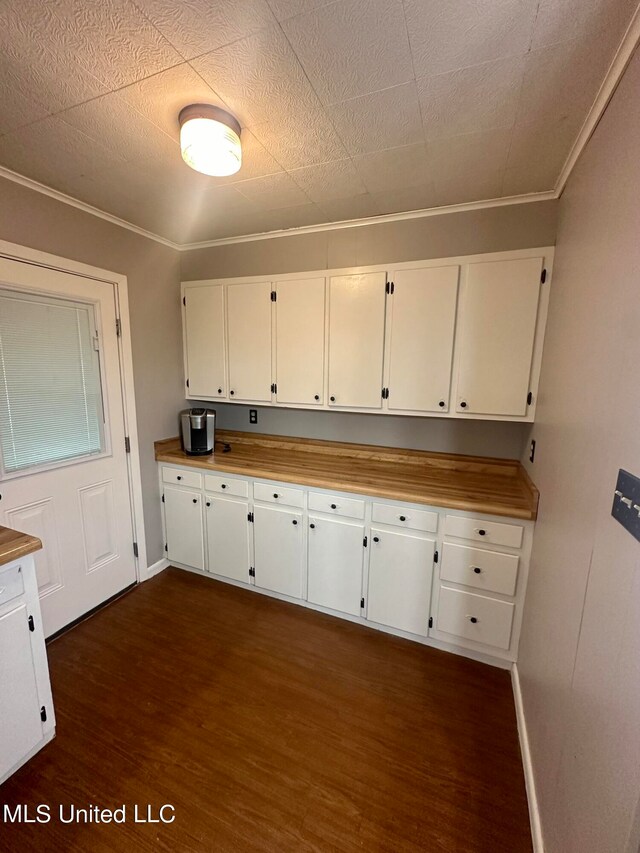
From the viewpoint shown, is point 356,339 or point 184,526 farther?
point 184,526

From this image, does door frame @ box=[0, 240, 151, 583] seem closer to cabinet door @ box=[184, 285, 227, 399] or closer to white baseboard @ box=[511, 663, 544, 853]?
cabinet door @ box=[184, 285, 227, 399]

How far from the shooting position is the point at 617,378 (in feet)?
2.91

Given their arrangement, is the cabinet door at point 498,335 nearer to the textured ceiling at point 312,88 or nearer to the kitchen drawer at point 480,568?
the textured ceiling at point 312,88

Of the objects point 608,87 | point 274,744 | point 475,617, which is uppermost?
point 608,87

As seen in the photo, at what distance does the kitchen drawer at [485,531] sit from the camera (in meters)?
1.68

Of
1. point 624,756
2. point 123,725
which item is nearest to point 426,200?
point 624,756

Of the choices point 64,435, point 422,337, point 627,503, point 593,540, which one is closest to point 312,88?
point 422,337

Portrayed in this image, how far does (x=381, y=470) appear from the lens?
2236 millimetres

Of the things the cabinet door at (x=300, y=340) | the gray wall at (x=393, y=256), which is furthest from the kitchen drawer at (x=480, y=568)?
the cabinet door at (x=300, y=340)

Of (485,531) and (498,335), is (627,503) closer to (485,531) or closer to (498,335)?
(485,531)

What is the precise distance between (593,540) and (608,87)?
1.43m

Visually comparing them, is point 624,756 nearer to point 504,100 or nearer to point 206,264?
point 504,100

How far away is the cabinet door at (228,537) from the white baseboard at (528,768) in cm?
167

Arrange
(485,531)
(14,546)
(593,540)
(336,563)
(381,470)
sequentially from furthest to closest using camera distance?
(381,470), (336,563), (485,531), (14,546), (593,540)
